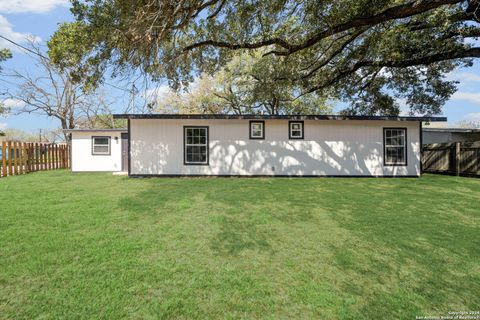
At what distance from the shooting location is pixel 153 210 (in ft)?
14.9

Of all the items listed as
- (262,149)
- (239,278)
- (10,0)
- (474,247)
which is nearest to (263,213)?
(239,278)

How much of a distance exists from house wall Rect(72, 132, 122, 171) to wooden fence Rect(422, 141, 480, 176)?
14.6 metres

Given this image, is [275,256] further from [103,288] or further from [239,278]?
[103,288]

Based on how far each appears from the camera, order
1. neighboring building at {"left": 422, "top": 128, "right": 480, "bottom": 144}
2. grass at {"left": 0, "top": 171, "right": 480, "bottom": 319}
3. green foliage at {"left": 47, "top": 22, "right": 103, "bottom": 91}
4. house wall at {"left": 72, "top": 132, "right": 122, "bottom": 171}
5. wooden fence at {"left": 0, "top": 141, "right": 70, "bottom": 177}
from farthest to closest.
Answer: neighboring building at {"left": 422, "top": 128, "right": 480, "bottom": 144} < house wall at {"left": 72, "top": 132, "right": 122, "bottom": 171} < wooden fence at {"left": 0, "top": 141, "right": 70, "bottom": 177} < green foliage at {"left": 47, "top": 22, "right": 103, "bottom": 91} < grass at {"left": 0, "top": 171, "right": 480, "bottom": 319}

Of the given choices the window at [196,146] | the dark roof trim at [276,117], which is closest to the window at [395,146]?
the dark roof trim at [276,117]

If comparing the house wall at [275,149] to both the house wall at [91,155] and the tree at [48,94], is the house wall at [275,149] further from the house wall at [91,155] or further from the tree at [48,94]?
the tree at [48,94]

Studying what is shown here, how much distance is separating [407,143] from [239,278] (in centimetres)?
1045

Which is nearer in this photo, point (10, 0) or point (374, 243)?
point (374, 243)

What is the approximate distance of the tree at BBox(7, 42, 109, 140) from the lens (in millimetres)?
18688

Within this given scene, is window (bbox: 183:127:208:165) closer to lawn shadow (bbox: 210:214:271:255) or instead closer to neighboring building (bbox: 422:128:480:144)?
lawn shadow (bbox: 210:214:271:255)

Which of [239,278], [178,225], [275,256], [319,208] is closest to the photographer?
[239,278]

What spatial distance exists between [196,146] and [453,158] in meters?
10.3

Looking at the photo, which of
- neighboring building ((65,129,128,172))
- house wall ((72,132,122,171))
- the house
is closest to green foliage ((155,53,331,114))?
neighboring building ((65,129,128,172))

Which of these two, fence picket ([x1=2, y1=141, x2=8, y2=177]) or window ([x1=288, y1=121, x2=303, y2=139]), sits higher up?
window ([x1=288, y1=121, x2=303, y2=139])
